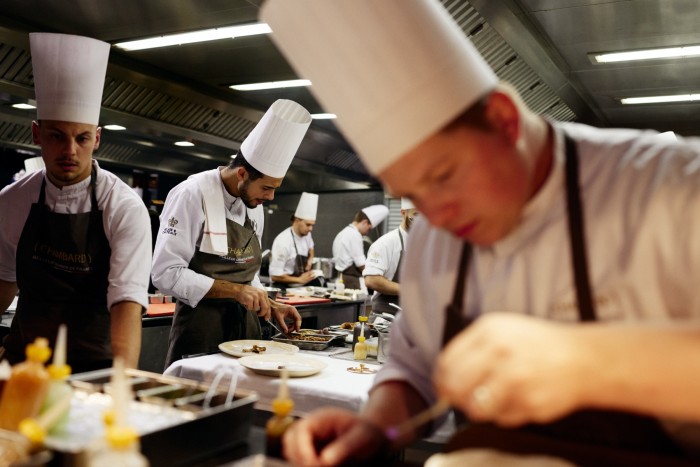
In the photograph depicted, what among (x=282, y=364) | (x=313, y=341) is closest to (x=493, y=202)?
(x=282, y=364)

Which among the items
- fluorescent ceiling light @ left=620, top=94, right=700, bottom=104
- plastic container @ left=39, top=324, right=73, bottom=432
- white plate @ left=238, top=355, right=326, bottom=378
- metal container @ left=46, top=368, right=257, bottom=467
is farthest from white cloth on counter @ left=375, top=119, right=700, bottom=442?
fluorescent ceiling light @ left=620, top=94, right=700, bottom=104

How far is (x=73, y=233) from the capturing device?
234cm

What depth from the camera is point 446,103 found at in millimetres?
1210

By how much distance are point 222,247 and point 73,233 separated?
103 centimetres

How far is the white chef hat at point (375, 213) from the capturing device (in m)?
9.21

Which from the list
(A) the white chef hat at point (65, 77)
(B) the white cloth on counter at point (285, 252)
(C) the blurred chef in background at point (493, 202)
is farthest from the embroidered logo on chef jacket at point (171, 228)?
(B) the white cloth on counter at point (285, 252)

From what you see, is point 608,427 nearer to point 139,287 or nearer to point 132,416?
point 132,416

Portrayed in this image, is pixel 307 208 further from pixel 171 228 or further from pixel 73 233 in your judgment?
pixel 73 233

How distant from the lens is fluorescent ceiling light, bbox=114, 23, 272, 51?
4047mm

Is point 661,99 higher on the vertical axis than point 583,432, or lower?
higher

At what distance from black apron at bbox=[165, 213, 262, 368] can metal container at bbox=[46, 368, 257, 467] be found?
1.80 meters

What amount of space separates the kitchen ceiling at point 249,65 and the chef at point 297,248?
5.93 feet

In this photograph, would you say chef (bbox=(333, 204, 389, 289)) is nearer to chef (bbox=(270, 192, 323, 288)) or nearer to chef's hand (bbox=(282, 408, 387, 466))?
chef (bbox=(270, 192, 323, 288))

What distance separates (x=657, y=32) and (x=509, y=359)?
3937 millimetres
